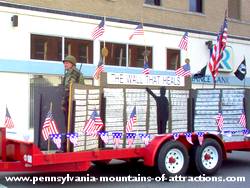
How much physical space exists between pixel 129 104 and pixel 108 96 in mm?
511

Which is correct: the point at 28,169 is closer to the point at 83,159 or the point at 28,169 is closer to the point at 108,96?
the point at 83,159

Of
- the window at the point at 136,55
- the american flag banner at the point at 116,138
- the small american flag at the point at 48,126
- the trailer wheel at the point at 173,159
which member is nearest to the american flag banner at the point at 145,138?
the trailer wheel at the point at 173,159

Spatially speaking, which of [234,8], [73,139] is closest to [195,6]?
[234,8]

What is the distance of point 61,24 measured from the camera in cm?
1906

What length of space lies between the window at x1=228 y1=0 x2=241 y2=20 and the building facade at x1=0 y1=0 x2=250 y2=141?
53 millimetres

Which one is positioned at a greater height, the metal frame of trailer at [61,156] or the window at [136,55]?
the window at [136,55]

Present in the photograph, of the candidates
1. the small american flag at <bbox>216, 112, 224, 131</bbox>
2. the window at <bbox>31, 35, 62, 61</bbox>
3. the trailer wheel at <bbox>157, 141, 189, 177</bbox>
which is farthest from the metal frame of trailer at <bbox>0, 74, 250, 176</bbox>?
the window at <bbox>31, 35, 62, 61</bbox>

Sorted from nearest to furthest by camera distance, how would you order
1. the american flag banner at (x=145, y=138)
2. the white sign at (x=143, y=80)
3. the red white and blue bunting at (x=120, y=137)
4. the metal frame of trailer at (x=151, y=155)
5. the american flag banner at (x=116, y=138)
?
the metal frame of trailer at (x=151, y=155)
the red white and blue bunting at (x=120, y=137)
the american flag banner at (x=116, y=138)
the white sign at (x=143, y=80)
the american flag banner at (x=145, y=138)

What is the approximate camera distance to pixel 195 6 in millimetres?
24656

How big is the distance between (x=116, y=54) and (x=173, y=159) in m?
11.7

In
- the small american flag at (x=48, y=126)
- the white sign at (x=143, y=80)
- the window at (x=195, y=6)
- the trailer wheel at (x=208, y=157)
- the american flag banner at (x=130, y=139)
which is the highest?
the window at (x=195, y=6)

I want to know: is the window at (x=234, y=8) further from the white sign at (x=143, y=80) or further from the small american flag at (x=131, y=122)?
the small american flag at (x=131, y=122)

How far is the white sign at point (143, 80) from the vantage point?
31.6 feet

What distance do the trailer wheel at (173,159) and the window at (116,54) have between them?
36.8ft
